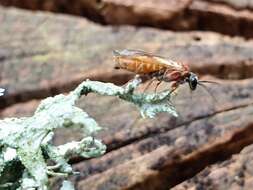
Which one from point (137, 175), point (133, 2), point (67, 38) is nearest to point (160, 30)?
point (133, 2)

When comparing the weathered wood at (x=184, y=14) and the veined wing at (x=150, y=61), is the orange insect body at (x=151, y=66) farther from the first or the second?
the weathered wood at (x=184, y=14)

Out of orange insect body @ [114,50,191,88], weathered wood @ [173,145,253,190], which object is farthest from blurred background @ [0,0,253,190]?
orange insect body @ [114,50,191,88]

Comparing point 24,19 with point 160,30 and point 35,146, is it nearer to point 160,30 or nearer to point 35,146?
point 160,30

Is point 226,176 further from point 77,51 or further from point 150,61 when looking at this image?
point 77,51

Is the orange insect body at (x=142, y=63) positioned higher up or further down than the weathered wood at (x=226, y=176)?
higher up

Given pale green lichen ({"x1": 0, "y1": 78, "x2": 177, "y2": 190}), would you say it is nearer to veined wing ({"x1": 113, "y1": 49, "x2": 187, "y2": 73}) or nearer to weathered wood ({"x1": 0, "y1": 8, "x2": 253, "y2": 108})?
veined wing ({"x1": 113, "y1": 49, "x2": 187, "y2": 73})

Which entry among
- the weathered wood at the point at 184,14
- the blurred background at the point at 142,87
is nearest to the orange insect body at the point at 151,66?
the blurred background at the point at 142,87
